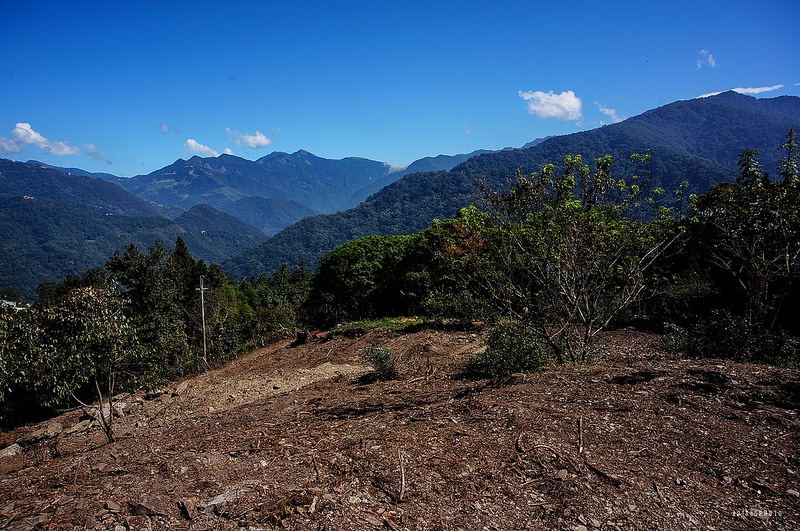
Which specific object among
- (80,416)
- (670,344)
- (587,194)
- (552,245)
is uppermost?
(587,194)

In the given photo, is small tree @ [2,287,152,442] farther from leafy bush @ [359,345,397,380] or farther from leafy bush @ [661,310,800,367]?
leafy bush @ [661,310,800,367]

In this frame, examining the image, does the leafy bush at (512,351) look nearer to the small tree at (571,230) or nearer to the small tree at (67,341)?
the small tree at (571,230)

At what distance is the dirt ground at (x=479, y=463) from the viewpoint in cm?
358

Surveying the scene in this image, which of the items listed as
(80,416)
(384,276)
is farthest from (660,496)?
(384,276)

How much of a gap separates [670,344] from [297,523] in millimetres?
7327

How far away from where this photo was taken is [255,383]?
38.3 feet

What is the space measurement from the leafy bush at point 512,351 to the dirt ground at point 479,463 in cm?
39

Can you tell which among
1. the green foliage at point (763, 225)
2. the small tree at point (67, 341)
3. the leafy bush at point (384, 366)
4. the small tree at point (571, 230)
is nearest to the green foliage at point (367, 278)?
the leafy bush at point (384, 366)

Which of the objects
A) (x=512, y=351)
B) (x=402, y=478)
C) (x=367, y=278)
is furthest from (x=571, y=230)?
(x=367, y=278)

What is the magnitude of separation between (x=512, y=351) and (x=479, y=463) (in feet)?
11.5

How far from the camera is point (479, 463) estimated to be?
14.3ft

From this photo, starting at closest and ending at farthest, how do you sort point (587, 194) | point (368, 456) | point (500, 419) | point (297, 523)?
point (297, 523) → point (368, 456) → point (500, 419) → point (587, 194)

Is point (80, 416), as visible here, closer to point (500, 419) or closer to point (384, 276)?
point (500, 419)

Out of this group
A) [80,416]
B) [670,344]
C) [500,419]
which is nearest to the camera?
[500,419]
